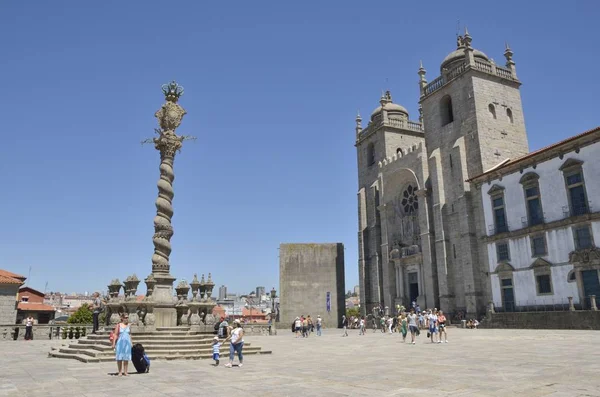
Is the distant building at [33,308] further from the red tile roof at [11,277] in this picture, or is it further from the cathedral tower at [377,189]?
the cathedral tower at [377,189]

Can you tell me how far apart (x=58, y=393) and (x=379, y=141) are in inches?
1640

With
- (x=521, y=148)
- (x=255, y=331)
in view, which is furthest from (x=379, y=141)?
(x=255, y=331)

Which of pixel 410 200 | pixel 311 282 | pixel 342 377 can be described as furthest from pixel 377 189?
pixel 342 377

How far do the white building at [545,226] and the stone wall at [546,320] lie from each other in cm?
165

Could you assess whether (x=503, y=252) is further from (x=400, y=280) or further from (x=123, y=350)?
(x=123, y=350)

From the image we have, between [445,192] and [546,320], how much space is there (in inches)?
512

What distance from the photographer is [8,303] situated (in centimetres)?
3328

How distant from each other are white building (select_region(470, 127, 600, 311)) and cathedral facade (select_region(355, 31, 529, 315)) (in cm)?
150

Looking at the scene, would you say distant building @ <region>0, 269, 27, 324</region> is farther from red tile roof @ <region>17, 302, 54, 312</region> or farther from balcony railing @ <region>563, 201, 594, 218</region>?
balcony railing @ <region>563, 201, 594, 218</region>

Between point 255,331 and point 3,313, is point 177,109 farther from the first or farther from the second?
point 3,313

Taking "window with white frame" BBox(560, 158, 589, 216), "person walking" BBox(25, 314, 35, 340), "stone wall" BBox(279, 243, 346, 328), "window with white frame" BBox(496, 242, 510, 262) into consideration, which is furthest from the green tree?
"window with white frame" BBox(560, 158, 589, 216)

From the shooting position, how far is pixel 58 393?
796cm

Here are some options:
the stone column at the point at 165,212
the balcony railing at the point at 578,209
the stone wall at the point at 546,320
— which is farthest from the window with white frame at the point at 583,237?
the stone column at the point at 165,212

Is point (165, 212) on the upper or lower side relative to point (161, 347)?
upper
